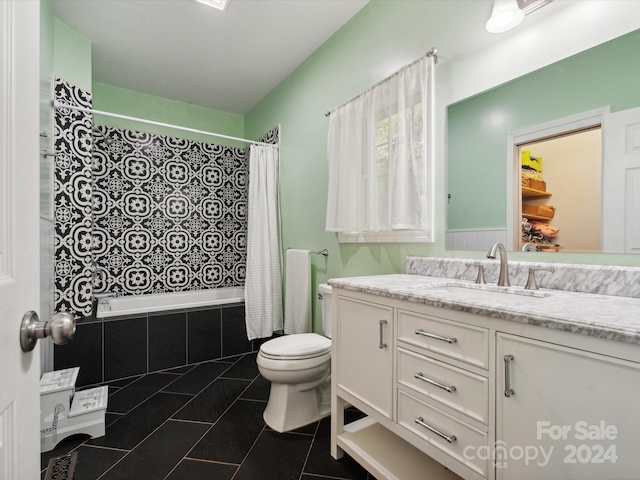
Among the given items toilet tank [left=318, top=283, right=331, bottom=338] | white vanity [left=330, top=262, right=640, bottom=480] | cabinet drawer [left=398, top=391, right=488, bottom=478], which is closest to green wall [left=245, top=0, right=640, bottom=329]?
toilet tank [left=318, top=283, right=331, bottom=338]

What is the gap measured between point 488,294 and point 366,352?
0.54 meters

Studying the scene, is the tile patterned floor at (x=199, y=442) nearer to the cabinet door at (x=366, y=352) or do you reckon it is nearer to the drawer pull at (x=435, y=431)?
the cabinet door at (x=366, y=352)

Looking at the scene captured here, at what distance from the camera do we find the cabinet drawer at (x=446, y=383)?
98 cm

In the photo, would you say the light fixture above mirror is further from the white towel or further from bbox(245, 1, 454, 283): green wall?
the white towel

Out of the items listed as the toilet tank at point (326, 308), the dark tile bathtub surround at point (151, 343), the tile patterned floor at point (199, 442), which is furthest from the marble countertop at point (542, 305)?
the dark tile bathtub surround at point (151, 343)

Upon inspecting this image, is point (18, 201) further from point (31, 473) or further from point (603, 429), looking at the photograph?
point (603, 429)

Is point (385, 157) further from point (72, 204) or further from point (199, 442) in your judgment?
point (72, 204)

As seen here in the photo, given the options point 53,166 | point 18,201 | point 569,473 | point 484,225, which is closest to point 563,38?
point 484,225

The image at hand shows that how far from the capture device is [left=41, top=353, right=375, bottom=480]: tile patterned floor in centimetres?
149

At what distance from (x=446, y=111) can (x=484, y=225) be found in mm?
614

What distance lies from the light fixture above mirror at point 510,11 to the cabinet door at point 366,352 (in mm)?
1275

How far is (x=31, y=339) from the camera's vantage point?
55 centimetres

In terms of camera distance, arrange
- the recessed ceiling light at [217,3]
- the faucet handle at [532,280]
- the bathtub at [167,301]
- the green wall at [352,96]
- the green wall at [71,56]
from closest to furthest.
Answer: the faucet handle at [532,280], the green wall at [352,96], the recessed ceiling light at [217,3], the green wall at [71,56], the bathtub at [167,301]

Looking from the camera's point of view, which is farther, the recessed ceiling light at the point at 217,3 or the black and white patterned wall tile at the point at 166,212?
the black and white patterned wall tile at the point at 166,212
